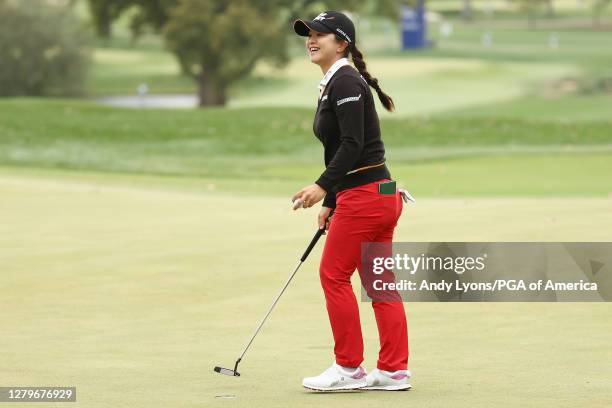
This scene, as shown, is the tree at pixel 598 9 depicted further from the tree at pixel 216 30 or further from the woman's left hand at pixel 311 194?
the woman's left hand at pixel 311 194

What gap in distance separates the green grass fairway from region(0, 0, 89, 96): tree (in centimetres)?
4579

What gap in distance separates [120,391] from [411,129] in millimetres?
26741

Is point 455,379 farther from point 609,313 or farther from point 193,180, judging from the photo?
point 193,180

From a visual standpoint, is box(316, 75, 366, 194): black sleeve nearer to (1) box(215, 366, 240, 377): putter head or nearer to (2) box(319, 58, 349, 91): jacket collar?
(2) box(319, 58, 349, 91): jacket collar

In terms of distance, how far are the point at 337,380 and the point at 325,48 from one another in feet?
5.44

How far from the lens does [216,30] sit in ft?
164

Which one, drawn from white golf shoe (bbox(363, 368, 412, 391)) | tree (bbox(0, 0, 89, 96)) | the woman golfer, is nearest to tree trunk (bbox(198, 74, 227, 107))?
tree (bbox(0, 0, 89, 96))

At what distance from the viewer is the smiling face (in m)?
7.39

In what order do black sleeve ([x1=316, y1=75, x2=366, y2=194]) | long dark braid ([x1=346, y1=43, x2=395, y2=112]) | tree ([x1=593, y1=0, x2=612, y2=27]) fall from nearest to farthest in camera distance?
black sleeve ([x1=316, y1=75, x2=366, y2=194]), long dark braid ([x1=346, y1=43, x2=395, y2=112]), tree ([x1=593, y1=0, x2=612, y2=27])

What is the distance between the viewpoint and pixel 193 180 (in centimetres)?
2314

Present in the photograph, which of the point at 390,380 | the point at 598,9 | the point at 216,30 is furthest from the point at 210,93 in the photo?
the point at 390,380

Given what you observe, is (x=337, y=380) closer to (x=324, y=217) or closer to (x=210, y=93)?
(x=324, y=217)

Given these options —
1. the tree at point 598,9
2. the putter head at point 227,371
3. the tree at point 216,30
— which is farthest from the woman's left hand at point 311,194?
the tree at point 598,9

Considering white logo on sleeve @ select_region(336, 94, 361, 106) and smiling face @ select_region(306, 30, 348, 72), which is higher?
smiling face @ select_region(306, 30, 348, 72)
